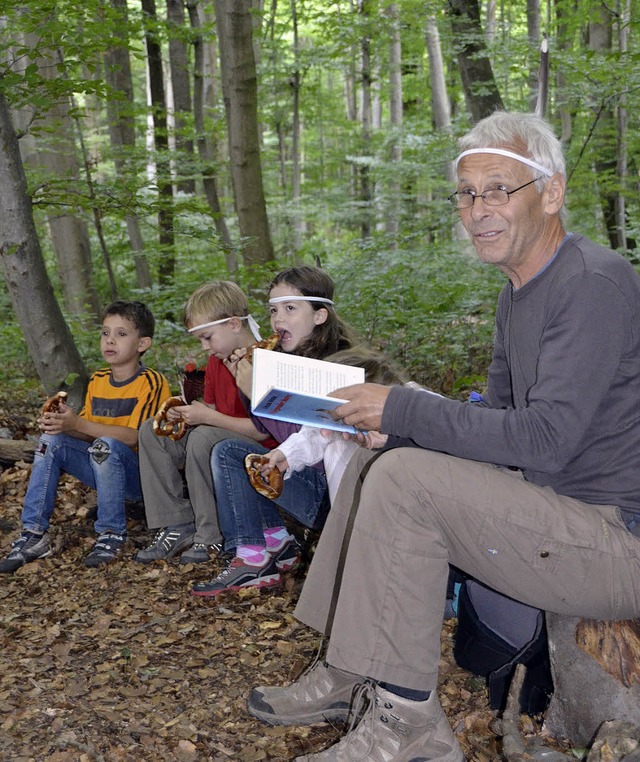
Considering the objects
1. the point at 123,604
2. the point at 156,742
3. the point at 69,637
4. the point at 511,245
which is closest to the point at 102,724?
the point at 156,742

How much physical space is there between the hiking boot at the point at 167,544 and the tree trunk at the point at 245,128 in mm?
3020

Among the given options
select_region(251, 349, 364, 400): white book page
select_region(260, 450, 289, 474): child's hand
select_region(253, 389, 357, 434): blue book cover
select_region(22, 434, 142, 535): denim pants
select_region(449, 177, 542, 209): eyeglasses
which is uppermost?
select_region(449, 177, 542, 209): eyeglasses

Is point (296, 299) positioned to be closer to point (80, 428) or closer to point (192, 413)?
point (192, 413)

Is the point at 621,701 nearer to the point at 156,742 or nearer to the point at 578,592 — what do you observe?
the point at 578,592

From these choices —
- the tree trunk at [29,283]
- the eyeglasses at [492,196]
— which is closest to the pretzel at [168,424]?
the tree trunk at [29,283]

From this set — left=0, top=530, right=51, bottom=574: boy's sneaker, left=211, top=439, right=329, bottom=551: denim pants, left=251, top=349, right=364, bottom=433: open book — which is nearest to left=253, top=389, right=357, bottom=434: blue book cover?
left=251, top=349, right=364, bottom=433: open book

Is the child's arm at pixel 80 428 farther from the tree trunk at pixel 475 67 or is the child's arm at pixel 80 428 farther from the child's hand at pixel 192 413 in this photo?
the tree trunk at pixel 475 67

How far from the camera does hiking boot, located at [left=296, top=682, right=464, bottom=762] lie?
222 cm

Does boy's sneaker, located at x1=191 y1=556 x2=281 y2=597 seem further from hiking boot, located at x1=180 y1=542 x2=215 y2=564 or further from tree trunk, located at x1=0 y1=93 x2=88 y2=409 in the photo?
tree trunk, located at x1=0 y1=93 x2=88 y2=409

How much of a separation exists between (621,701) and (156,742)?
1.53m

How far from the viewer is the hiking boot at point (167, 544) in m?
4.26

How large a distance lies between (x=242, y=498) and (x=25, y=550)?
1377 mm

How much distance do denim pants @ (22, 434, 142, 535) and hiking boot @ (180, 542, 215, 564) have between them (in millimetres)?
460

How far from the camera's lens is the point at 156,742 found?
2.60 meters
